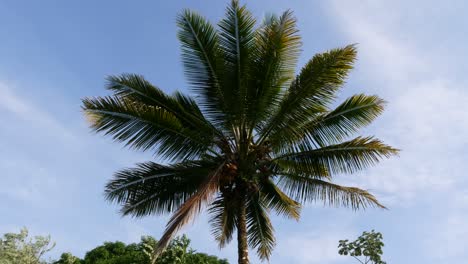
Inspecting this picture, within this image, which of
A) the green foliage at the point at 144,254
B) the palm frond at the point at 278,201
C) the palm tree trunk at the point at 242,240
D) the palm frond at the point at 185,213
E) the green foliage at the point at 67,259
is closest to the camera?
the palm frond at the point at 185,213

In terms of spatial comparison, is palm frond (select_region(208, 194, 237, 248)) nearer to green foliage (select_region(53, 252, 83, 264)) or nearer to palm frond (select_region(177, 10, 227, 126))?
palm frond (select_region(177, 10, 227, 126))

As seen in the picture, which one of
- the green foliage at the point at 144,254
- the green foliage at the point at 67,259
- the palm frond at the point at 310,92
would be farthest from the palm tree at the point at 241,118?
the green foliage at the point at 67,259

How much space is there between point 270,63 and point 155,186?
418cm

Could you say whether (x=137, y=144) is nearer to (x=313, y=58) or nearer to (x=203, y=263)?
(x=313, y=58)

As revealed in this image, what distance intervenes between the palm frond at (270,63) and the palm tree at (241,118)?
0.02m

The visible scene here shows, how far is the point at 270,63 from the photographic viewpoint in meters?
12.2

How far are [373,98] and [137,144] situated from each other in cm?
580

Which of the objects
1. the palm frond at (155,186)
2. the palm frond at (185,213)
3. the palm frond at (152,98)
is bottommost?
the palm frond at (185,213)

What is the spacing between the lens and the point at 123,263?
27.0 meters

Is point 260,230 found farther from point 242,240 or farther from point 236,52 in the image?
point 236,52

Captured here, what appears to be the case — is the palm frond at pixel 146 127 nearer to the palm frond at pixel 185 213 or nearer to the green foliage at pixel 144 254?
the palm frond at pixel 185 213

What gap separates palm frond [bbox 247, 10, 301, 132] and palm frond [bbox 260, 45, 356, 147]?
339 millimetres

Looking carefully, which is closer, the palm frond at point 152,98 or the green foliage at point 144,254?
the palm frond at point 152,98

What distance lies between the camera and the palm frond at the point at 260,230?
14.4 m
